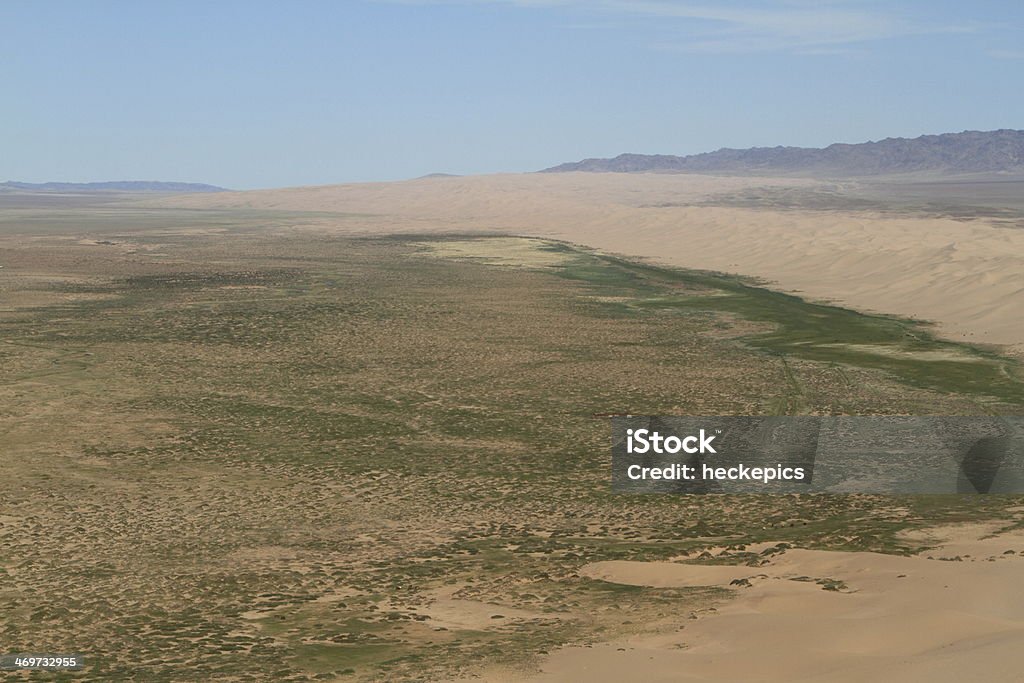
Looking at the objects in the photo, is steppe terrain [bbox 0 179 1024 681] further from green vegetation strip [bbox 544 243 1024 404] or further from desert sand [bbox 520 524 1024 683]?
green vegetation strip [bbox 544 243 1024 404]

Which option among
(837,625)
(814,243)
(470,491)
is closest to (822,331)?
(470,491)

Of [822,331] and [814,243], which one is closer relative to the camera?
[822,331]

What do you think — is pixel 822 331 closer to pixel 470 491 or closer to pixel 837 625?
pixel 470 491

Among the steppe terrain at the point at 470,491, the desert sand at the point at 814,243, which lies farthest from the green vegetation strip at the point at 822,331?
the desert sand at the point at 814,243

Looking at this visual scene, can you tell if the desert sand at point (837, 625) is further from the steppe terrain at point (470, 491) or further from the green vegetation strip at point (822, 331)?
the green vegetation strip at point (822, 331)

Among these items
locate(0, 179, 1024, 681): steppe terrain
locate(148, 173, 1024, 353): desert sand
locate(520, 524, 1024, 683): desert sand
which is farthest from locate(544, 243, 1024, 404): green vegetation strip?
locate(520, 524, 1024, 683): desert sand

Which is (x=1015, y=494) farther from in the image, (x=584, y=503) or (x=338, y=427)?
(x=338, y=427)
